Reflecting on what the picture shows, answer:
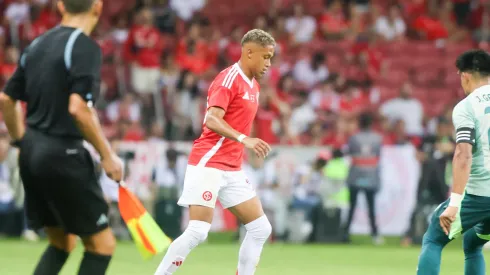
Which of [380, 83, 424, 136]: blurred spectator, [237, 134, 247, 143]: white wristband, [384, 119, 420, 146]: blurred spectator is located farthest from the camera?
[380, 83, 424, 136]: blurred spectator

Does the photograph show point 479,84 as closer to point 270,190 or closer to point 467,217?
point 467,217

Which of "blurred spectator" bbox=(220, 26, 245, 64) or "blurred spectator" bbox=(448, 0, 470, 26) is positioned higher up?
"blurred spectator" bbox=(448, 0, 470, 26)

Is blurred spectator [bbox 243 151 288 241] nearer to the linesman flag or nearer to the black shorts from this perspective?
the linesman flag

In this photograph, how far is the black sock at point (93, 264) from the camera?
6.58m

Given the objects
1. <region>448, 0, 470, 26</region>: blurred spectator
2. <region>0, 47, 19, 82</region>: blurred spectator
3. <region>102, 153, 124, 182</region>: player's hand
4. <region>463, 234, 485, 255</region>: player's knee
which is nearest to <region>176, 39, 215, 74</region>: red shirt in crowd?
<region>0, 47, 19, 82</region>: blurred spectator

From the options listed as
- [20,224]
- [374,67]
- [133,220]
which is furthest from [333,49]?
[133,220]

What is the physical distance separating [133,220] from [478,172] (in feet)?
10.3

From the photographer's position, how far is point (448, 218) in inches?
316

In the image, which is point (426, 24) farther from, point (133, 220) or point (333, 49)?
point (133, 220)

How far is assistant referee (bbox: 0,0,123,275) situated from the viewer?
6336 millimetres

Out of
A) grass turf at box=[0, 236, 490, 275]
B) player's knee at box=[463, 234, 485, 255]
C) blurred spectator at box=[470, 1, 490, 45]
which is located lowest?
grass turf at box=[0, 236, 490, 275]

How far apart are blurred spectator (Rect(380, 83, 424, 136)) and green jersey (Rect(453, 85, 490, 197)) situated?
39.5 feet

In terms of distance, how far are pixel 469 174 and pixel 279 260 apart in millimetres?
6298

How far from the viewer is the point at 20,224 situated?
1791cm
